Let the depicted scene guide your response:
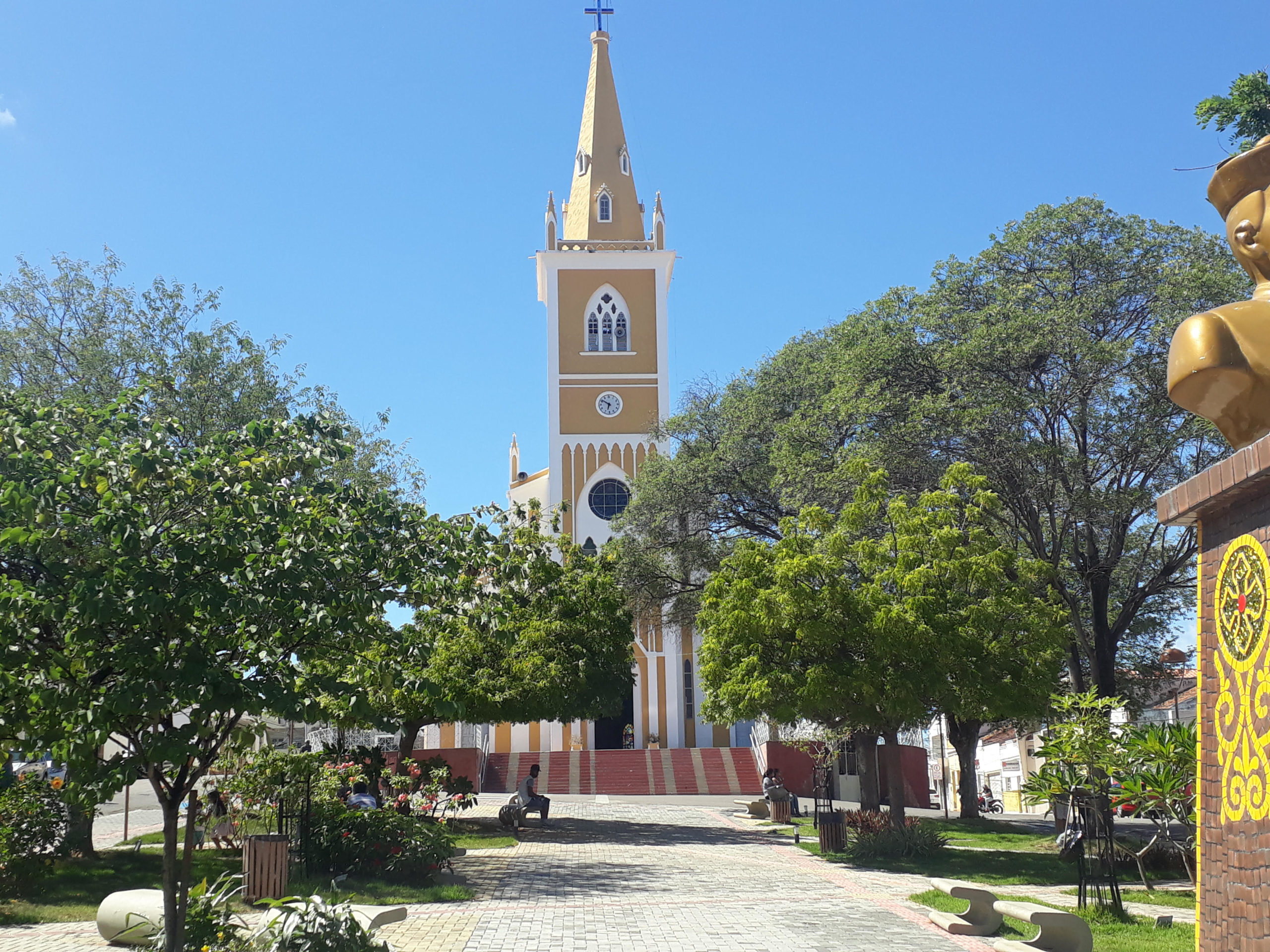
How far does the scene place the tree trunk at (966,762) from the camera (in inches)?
1072

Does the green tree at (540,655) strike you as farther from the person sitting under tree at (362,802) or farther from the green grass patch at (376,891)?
the green grass patch at (376,891)

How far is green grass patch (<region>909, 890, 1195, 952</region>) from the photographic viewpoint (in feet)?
34.0

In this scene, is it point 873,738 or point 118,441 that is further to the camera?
point 873,738

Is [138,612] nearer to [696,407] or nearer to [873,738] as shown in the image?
[873,738]

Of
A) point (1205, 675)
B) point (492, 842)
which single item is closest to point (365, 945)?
point (1205, 675)

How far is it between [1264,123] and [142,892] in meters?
16.7

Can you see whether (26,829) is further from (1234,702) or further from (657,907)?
(1234,702)

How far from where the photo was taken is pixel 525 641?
23.1 m

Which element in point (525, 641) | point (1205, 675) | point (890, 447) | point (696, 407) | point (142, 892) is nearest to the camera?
point (1205, 675)

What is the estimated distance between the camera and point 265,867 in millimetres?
12016

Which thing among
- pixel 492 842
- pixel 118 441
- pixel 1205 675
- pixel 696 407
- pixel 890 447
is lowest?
pixel 492 842

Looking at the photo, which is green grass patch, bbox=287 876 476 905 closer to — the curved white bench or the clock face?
the curved white bench

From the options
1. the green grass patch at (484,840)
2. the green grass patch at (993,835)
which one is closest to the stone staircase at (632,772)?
the green grass patch at (993,835)

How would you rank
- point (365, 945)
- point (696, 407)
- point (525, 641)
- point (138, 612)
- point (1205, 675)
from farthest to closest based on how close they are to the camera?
1. point (696, 407)
2. point (525, 641)
3. point (365, 945)
4. point (138, 612)
5. point (1205, 675)
